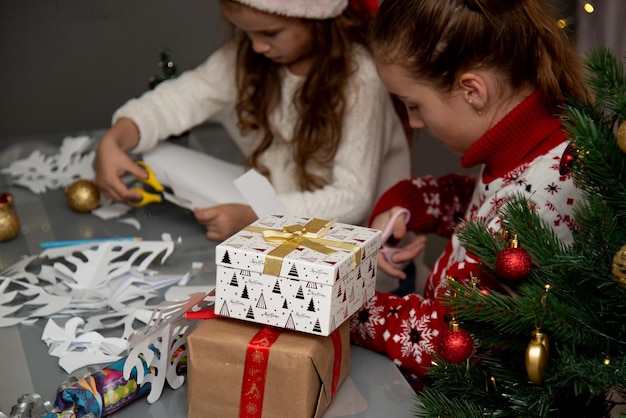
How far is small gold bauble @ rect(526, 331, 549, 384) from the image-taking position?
80 cm

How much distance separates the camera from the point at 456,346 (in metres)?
0.87

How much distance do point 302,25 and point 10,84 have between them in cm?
84

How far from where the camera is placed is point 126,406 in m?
1.00

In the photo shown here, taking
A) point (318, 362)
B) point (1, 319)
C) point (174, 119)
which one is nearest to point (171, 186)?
point (174, 119)

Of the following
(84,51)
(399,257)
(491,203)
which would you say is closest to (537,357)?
(491,203)

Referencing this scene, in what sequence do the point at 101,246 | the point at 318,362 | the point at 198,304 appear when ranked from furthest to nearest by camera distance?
the point at 101,246
the point at 198,304
the point at 318,362

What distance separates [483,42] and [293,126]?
22.3 inches

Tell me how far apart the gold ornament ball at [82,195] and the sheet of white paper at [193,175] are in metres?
0.12

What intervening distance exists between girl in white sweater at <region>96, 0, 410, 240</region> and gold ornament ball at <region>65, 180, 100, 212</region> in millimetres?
27

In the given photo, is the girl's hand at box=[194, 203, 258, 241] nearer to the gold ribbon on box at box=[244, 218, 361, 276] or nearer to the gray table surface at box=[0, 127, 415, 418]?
the gray table surface at box=[0, 127, 415, 418]

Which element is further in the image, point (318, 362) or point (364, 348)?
point (364, 348)

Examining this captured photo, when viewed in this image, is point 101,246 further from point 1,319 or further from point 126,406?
point 126,406

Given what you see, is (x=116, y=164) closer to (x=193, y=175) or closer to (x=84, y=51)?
(x=193, y=175)

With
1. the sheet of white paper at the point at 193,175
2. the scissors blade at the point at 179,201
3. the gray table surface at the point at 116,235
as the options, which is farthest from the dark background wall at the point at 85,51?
the scissors blade at the point at 179,201
